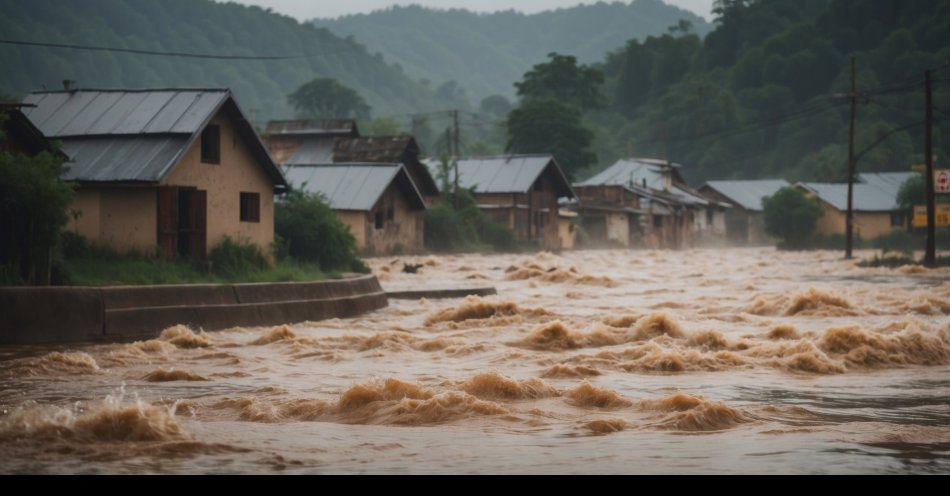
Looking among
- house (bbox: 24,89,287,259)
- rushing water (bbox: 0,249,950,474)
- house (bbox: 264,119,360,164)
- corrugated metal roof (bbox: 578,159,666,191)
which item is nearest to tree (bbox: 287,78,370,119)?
corrugated metal roof (bbox: 578,159,666,191)

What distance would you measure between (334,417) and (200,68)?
145 meters

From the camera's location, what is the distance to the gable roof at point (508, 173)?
203 feet

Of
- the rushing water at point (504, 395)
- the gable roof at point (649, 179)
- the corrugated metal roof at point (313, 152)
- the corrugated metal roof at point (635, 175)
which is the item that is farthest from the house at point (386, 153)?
the rushing water at point (504, 395)

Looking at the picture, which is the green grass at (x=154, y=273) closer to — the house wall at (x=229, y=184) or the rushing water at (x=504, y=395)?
the house wall at (x=229, y=184)

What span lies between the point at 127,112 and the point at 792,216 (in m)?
52.7

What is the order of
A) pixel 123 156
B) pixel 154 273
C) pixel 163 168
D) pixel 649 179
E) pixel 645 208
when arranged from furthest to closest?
pixel 649 179 → pixel 645 208 → pixel 123 156 → pixel 163 168 → pixel 154 273

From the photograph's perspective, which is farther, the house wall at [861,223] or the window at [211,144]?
the house wall at [861,223]

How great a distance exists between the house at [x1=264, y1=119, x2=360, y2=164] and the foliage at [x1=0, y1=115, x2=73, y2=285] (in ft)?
137

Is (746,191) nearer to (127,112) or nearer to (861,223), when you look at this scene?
(861,223)

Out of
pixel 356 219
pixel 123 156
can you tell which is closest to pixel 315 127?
pixel 356 219

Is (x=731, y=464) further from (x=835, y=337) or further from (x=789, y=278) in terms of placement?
(x=789, y=278)

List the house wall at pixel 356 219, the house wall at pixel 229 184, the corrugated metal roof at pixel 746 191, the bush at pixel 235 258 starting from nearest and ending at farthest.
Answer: the bush at pixel 235 258, the house wall at pixel 229 184, the house wall at pixel 356 219, the corrugated metal roof at pixel 746 191

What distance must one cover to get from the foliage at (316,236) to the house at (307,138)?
30.0 metres

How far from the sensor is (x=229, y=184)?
86.9ft
